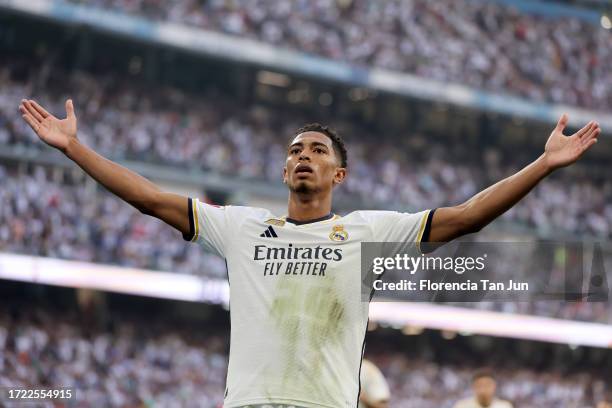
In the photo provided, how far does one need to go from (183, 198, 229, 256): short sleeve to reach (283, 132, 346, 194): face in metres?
0.37

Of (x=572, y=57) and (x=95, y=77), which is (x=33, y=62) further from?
(x=572, y=57)

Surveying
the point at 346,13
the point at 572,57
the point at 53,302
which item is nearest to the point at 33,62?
the point at 53,302

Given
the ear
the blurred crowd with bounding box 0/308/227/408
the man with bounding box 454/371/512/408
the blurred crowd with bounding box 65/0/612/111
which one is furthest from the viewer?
the blurred crowd with bounding box 65/0/612/111

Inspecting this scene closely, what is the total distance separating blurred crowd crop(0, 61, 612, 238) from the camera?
2936 cm

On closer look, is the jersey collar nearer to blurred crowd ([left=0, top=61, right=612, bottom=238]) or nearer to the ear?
the ear

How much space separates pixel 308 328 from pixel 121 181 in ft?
3.68

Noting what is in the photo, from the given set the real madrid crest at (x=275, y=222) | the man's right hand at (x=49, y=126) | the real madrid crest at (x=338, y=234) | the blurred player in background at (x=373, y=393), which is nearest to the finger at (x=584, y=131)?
the real madrid crest at (x=338, y=234)

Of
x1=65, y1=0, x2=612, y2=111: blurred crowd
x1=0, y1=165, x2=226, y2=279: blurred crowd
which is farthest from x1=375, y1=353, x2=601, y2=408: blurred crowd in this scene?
x1=65, y1=0, x2=612, y2=111: blurred crowd

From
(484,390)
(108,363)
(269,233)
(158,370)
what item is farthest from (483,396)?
(158,370)

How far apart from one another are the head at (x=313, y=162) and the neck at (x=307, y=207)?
3 centimetres

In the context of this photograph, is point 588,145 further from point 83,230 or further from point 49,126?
point 83,230

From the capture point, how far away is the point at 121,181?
474 centimetres

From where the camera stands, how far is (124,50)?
1286 inches

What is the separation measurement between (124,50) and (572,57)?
689 inches
